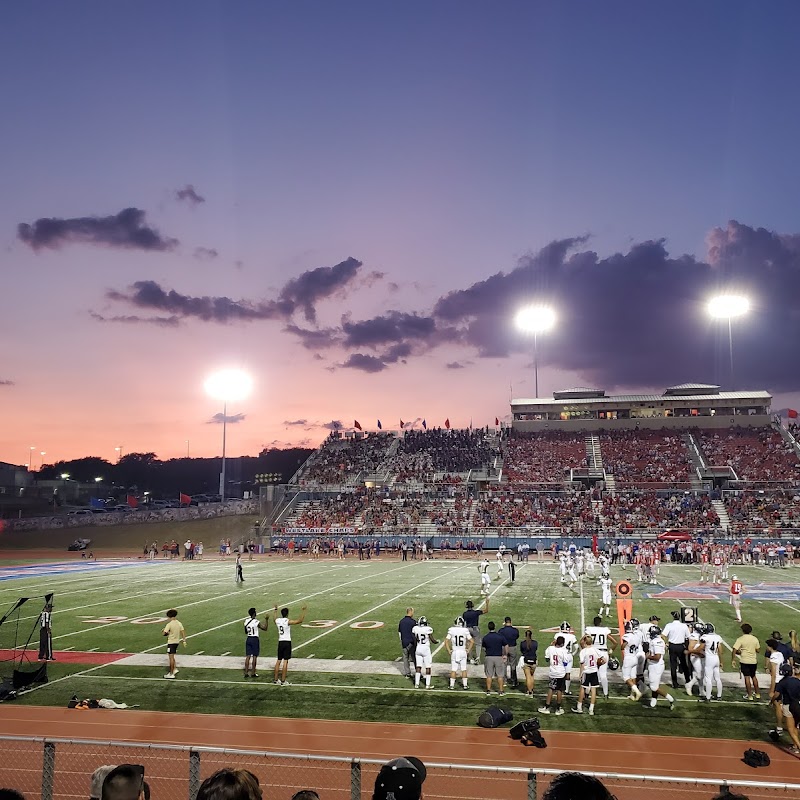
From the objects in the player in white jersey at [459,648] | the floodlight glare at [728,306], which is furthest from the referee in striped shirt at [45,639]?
the floodlight glare at [728,306]

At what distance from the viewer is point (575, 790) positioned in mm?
2801

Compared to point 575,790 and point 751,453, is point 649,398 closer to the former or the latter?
point 751,453

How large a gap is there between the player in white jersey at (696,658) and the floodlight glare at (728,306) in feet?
173

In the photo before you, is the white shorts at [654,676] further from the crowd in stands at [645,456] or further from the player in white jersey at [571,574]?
the crowd in stands at [645,456]

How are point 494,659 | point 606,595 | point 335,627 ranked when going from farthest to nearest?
point 606,595
point 335,627
point 494,659

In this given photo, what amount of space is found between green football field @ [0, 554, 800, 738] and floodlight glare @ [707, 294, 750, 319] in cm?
3029

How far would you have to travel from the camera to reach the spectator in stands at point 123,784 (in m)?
3.43

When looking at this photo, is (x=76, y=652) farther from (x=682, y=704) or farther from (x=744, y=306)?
(x=744, y=306)

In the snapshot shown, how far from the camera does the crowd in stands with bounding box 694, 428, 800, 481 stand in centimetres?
5597

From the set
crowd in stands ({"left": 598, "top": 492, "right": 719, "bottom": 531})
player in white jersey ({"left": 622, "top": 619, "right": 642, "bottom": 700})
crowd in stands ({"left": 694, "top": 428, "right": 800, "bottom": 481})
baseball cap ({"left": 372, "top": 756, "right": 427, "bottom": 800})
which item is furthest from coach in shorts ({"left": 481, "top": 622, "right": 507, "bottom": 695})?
crowd in stands ({"left": 694, "top": 428, "right": 800, "bottom": 481})

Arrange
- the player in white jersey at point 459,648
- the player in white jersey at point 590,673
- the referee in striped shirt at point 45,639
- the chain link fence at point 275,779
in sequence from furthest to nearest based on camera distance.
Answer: the referee in striped shirt at point 45,639 → the player in white jersey at point 459,648 → the player in white jersey at point 590,673 → the chain link fence at point 275,779

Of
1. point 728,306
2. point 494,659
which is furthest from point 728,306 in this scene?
point 494,659

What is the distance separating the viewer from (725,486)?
5544 cm

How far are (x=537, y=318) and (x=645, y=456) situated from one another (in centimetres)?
1643
